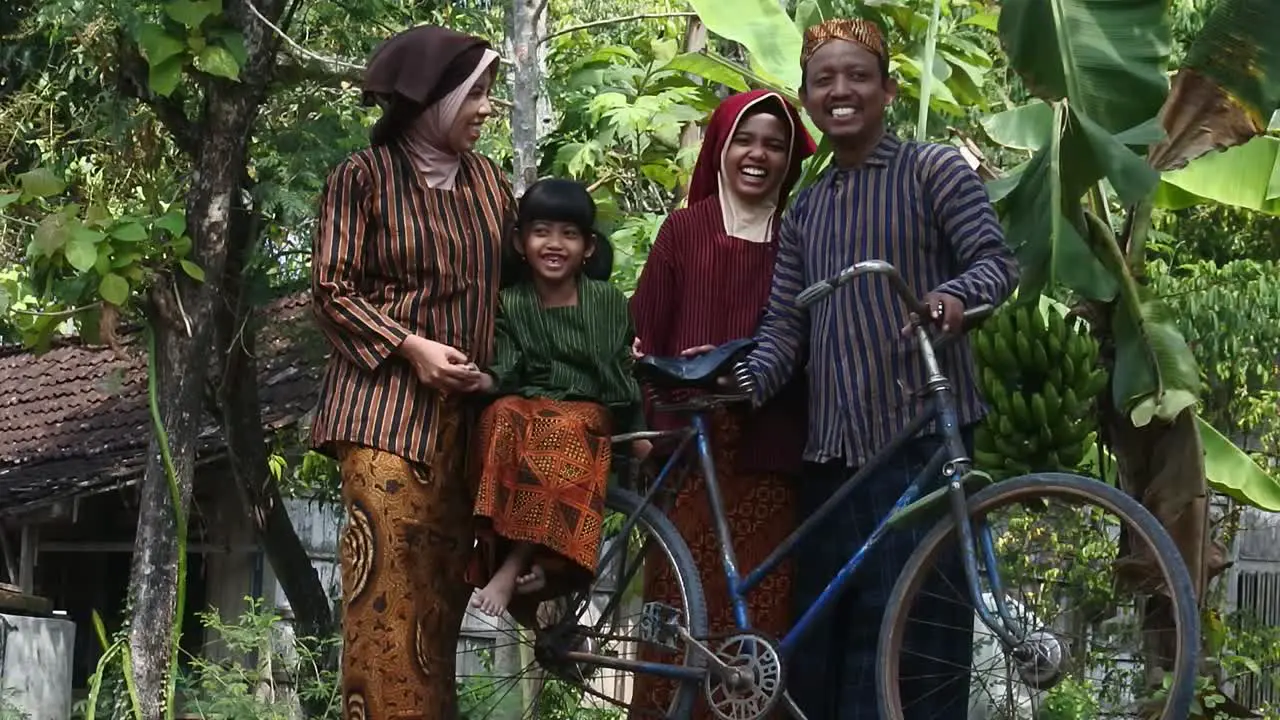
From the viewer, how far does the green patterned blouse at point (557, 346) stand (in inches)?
145

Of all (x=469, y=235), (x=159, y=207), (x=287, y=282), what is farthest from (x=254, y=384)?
(x=469, y=235)

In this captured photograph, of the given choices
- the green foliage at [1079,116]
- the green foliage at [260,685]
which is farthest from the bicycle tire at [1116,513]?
the green foliage at [260,685]

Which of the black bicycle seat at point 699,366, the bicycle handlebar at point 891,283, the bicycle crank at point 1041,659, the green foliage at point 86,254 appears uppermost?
the green foliage at point 86,254

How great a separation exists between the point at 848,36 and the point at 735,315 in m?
0.67

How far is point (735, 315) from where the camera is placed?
154 inches

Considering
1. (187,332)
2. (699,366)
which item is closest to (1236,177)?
(699,366)

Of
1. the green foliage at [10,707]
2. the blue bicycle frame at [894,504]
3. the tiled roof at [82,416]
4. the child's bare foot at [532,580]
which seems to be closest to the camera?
the blue bicycle frame at [894,504]

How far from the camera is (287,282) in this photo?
7.09m

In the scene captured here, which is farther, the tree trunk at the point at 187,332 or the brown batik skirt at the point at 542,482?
the tree trunk at the point at 187,332

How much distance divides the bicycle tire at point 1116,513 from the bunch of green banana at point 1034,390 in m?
1.66

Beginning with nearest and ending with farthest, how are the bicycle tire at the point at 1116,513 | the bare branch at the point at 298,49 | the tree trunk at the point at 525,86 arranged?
the bicycle tire at the point at 1116,513 → the tree trunk at the point at 525,86 → the bare branch at the point at 298,49

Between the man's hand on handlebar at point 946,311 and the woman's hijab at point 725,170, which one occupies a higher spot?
the woman's hijab at point 725,170

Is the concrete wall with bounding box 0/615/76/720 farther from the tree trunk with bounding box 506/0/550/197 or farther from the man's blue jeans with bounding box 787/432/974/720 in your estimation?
the man's blue jeans with bounding box 787/432/974/720

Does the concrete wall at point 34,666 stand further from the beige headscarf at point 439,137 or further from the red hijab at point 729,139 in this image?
the red hijab at point 729,139
